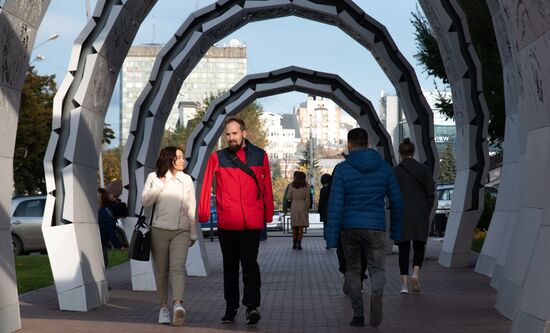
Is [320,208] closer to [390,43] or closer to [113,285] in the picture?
[113,285]

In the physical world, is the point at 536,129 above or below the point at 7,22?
below

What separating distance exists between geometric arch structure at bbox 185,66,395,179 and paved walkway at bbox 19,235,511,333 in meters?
6.35

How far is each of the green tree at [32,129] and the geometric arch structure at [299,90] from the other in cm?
2504

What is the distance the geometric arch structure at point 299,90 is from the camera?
27500 millimetres

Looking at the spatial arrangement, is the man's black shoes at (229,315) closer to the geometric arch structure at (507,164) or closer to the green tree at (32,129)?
the geometric arch structure at (507,164)

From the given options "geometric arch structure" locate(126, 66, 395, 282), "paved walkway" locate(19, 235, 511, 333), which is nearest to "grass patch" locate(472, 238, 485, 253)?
"geometric arch structure" locate(126, 66, 395, 282)

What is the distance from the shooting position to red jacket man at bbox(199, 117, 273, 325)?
12.3 meters

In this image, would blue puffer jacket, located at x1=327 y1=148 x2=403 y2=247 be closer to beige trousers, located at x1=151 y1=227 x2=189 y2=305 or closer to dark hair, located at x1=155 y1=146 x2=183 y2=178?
beige trousers, located at x1=151 y1=227 x2=189 y2=305

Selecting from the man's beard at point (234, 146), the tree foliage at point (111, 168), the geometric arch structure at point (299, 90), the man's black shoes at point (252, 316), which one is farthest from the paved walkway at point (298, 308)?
the tree foliage at point (111, 168)

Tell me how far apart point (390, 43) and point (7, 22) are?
14.9 metres

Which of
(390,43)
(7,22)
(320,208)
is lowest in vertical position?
(320,208)

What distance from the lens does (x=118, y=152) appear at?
401 ft

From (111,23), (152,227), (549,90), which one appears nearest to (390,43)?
(111,23)

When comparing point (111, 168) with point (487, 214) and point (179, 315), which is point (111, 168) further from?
point (179, 315)
